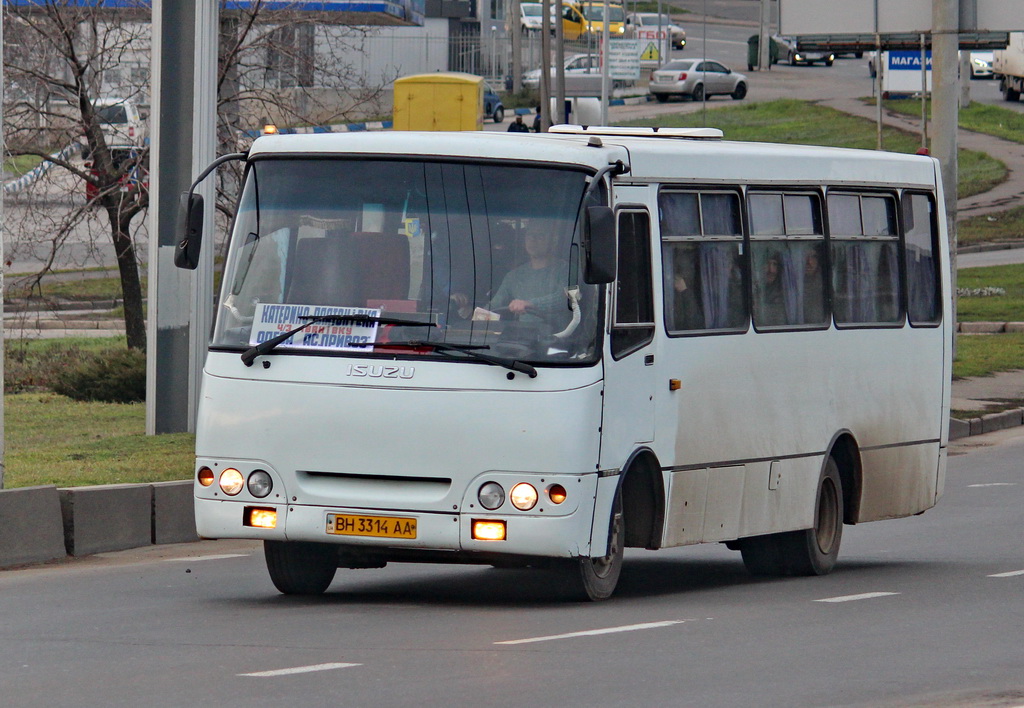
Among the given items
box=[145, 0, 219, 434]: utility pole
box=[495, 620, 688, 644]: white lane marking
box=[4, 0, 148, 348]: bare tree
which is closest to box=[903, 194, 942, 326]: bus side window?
box=[495, 620, 688, 644]: white lane marking

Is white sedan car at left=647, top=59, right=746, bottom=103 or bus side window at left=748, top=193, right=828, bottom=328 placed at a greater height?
white sedan car at left=647, top=59, right=746, bottom=103

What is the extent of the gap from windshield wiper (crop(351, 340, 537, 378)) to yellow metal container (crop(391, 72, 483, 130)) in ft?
50.2

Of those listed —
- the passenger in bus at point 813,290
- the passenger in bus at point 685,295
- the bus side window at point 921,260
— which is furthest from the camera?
the bus side window at point 921,260

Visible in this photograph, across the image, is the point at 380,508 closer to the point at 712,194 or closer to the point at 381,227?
the point at 381,227

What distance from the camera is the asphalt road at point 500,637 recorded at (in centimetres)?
736

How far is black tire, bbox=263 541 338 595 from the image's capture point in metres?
10.2

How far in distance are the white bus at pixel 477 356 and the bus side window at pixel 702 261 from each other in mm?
18

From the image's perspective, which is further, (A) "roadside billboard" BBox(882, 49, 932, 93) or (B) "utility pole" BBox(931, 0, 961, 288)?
(A) "roadside billboard" BBox(882, 49, 932, 93)

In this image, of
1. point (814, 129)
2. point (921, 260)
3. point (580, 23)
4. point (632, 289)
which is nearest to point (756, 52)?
point (580, 23)

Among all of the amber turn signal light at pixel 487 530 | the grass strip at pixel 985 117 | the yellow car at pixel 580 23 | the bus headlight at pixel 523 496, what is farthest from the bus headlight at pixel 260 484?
the yellow car at pixel 580 23

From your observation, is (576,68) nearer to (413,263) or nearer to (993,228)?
(993,228)

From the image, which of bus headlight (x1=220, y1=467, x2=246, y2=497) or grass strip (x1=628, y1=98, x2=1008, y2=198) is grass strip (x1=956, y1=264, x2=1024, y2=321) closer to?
grass strip (x1=628, y1=98, x2=1008, y2=198)

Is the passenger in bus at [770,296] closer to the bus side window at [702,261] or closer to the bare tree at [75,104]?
the bus side window at [702,261]

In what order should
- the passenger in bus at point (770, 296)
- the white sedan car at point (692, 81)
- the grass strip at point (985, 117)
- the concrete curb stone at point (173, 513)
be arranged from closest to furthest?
the passenger in bus at point (770, 296), the concrete curb stone at point (173, 513), the grass strip at point (985, 117), the white sedan car at point (692, 81)
